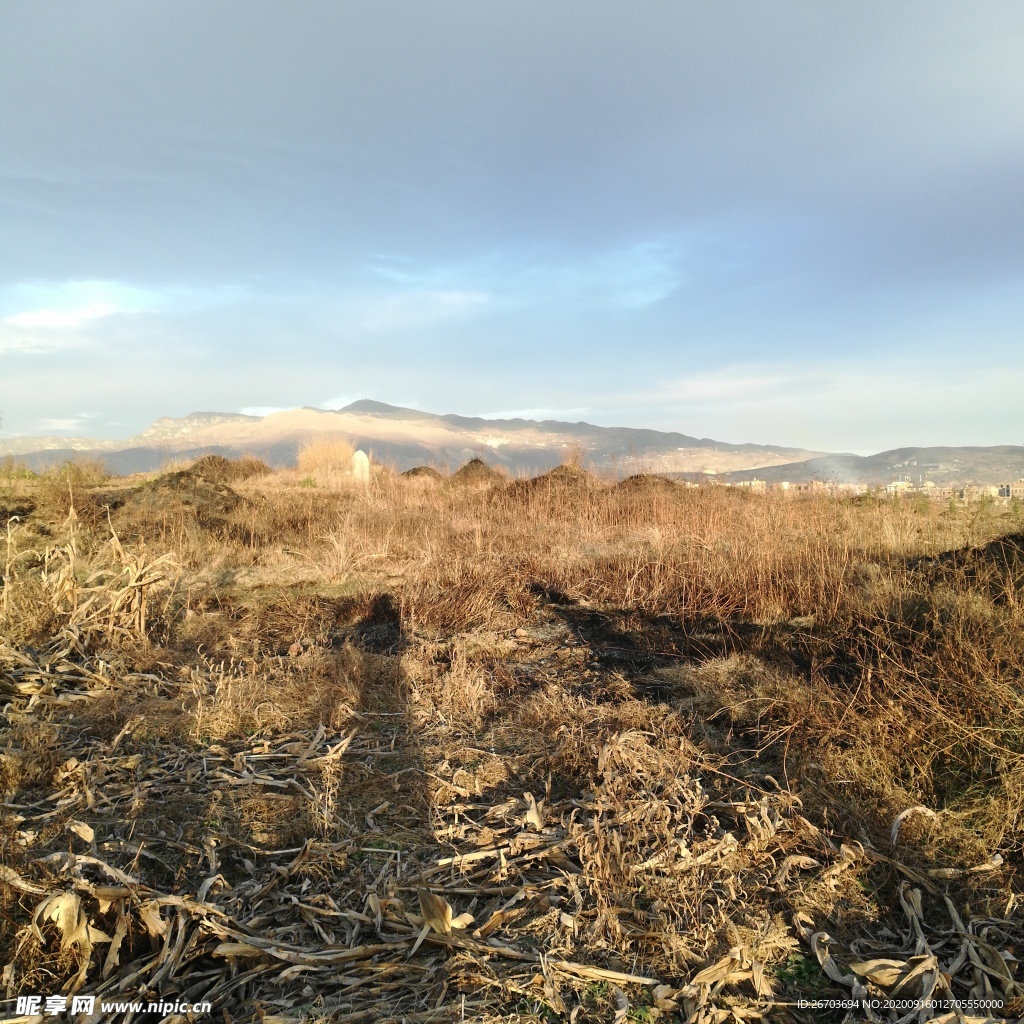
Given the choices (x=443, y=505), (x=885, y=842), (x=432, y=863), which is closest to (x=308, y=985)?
(x=432, y=863)

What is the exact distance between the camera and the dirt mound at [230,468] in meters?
16.4

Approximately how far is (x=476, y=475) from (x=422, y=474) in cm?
233

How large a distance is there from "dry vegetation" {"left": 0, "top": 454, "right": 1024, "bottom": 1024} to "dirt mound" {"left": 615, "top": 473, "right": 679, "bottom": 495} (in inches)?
275

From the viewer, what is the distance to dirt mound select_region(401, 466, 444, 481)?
17234 millimetres

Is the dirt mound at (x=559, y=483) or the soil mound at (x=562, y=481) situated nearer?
the dirt mound at (x=559, y=483)

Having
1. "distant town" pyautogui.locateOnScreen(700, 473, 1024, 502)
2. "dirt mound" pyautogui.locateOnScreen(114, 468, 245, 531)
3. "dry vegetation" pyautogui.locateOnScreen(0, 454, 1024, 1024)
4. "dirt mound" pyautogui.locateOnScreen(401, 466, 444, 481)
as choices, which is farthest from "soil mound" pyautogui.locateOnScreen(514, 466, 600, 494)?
"dry vegetation" pyautogui.locateOnScreen(0, 454, 1024, 1024)

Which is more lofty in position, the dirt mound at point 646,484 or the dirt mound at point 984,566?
the dirt mound at point 646,484

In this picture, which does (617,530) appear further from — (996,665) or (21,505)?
(21,505)

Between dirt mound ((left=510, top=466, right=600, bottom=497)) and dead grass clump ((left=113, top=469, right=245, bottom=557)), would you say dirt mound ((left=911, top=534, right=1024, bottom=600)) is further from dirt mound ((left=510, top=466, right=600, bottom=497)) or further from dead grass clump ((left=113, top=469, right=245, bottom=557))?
dead grass clump ((left=113, top=469, right=245, bottom=557))

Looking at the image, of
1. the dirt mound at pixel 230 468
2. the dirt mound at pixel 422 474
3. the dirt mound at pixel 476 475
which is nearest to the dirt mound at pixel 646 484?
the dirt mound at pixel 476 475

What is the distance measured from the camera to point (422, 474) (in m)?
17.9

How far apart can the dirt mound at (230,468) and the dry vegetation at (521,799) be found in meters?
11.4

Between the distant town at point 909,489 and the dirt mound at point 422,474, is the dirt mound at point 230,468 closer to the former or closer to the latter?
the dirt mound at point 422,474

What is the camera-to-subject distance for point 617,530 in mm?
9219
